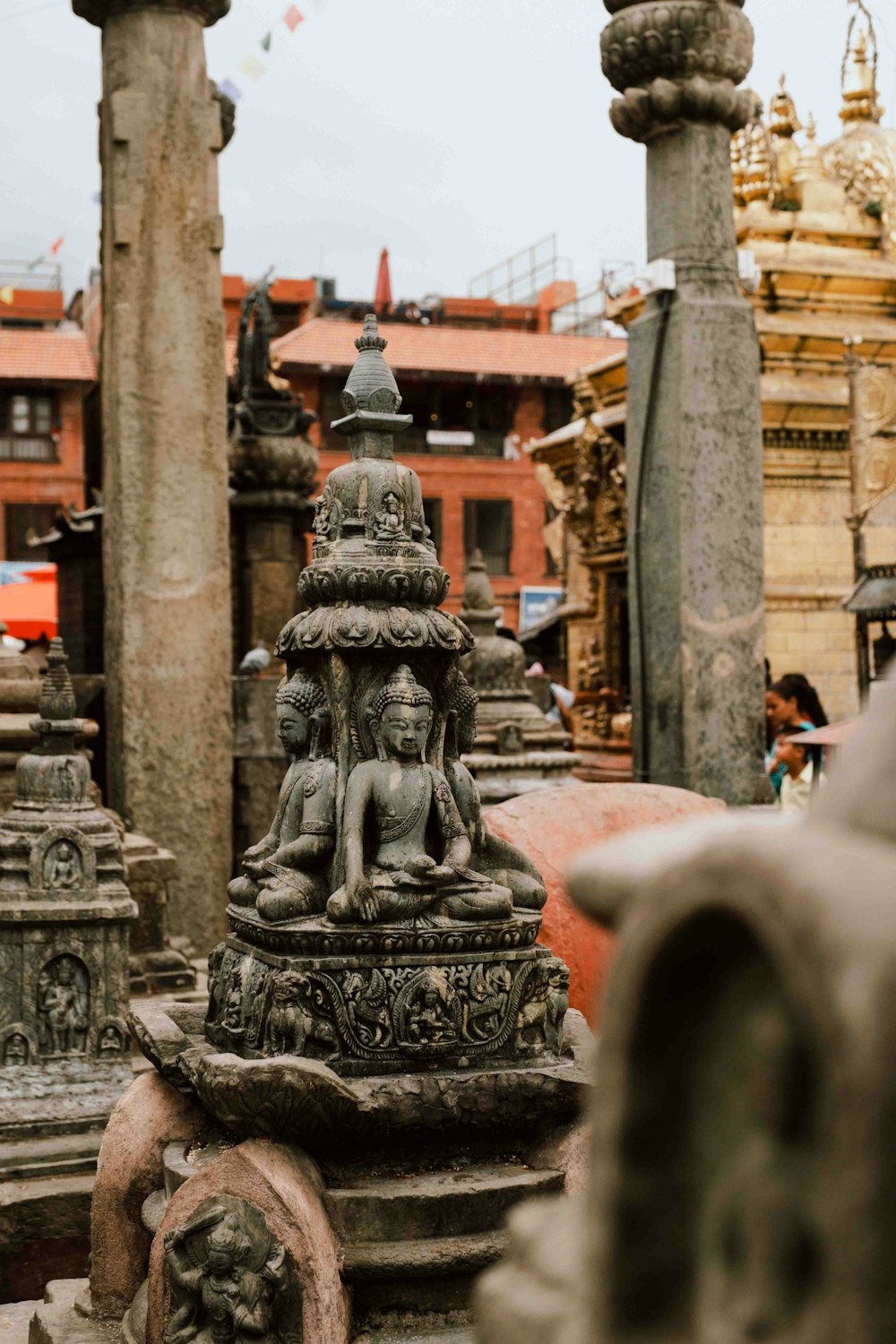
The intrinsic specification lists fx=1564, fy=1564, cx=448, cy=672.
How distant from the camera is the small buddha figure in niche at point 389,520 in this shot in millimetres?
3922

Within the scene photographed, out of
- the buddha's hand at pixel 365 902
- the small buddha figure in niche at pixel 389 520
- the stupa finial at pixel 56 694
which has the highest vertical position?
the small buddha figure in niche at pixel 389 520

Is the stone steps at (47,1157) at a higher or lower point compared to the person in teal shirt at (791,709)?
lower

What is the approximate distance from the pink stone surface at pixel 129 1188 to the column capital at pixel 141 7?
7419mm

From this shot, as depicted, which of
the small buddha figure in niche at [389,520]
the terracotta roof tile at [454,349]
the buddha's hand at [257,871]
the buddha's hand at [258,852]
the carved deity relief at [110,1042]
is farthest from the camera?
the terracotta roof tile at [454,349]

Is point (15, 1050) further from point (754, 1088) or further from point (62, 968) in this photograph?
point (754, 1088)

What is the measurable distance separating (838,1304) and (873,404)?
38.4ft

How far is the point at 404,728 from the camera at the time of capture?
3.70 metres

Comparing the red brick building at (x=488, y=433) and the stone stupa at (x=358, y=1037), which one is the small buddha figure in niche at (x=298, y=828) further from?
the red brick building at (x=488, y=433)

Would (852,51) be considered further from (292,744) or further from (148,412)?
(292,744)

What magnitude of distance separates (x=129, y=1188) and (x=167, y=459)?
607 centimetres

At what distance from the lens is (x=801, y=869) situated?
79 centimetres

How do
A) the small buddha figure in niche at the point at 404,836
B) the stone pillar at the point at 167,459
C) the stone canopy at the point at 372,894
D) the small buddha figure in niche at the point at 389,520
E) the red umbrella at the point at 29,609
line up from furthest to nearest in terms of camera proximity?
the red umbrella at the point at 29,609 → the stone pillar at the point at 167,459 → the small buddha figure in niche at the point at 389,520 → the small buddha figure in niche at the point at 404,836 → the stone canopy at the point at 372,894

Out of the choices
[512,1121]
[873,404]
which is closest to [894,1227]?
[512,1121]

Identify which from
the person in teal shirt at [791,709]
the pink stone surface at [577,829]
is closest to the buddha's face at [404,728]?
the pink stone surface at [577,829]
